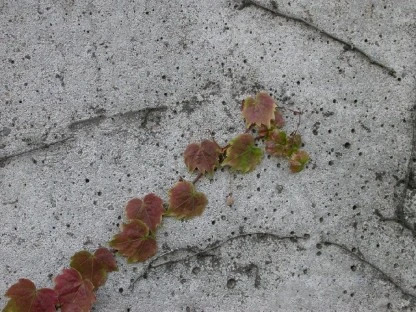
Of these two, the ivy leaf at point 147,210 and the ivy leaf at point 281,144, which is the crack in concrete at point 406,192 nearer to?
the ivy leaf at point 281,144

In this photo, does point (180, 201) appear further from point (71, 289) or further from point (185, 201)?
point (71, 289)

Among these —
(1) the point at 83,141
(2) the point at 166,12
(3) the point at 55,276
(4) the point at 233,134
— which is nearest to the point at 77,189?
(1) the point at 83,141

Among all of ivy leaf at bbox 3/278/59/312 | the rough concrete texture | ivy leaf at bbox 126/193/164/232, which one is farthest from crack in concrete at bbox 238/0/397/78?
ivy leaf at bbox 3/278/59/312

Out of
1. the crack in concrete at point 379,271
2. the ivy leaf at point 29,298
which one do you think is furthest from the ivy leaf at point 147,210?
the crack in concrete at point 379,271

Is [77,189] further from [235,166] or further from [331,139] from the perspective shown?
[331,139]

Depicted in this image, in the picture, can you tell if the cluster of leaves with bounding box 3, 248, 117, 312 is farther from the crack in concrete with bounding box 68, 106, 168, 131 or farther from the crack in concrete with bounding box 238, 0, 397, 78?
the crack in concrete with bounding box 238, 0, 397, 78

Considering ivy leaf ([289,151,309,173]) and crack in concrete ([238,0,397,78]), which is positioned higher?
crack in concrete ([238,0,397,78])

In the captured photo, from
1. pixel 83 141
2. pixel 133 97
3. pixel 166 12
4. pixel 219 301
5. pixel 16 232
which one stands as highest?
pixel 166 12

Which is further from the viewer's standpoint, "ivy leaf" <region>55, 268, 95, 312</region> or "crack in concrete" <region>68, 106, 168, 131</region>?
"crack in concrete" <region>68, 106, 168, 131</region>
